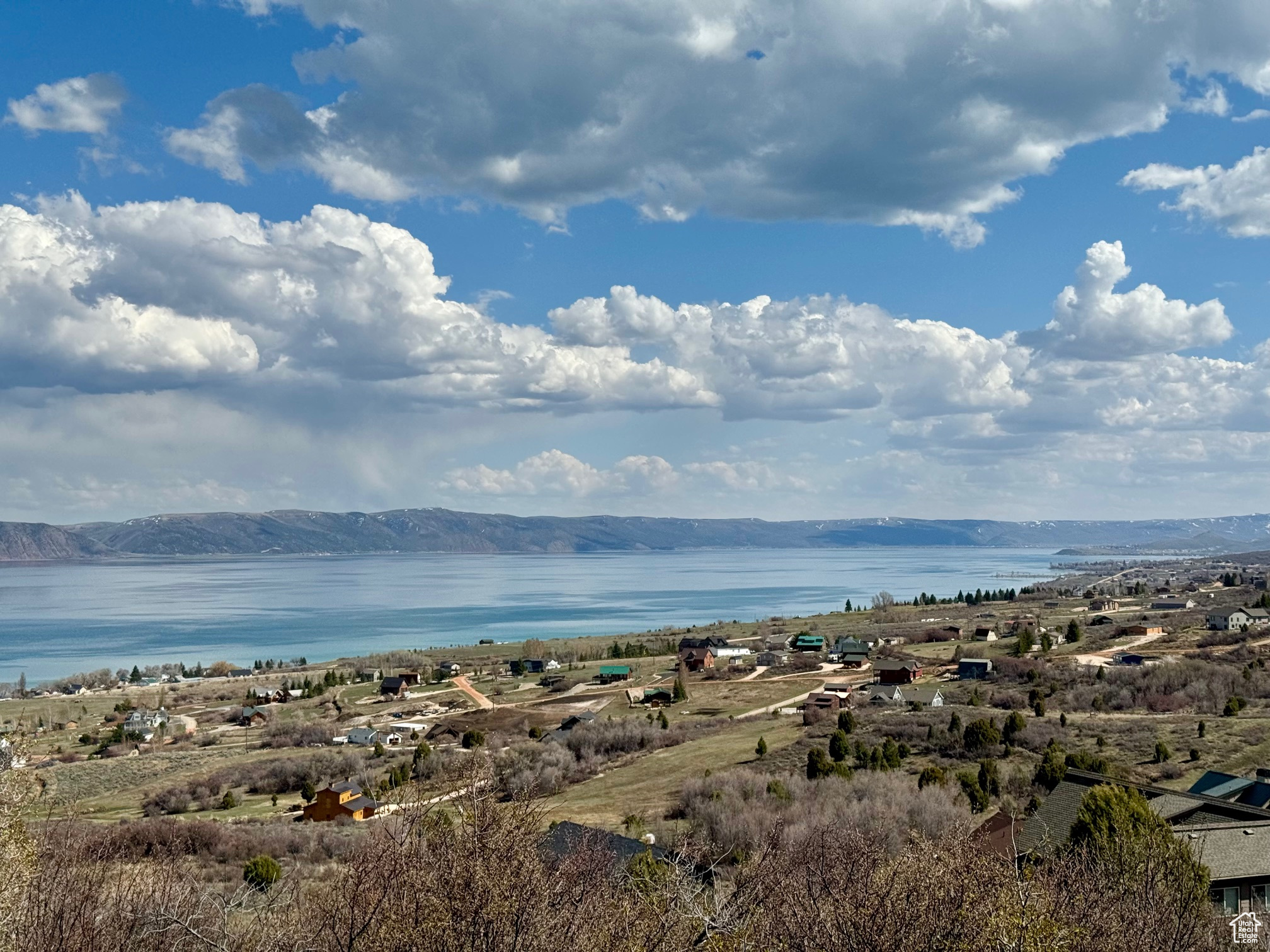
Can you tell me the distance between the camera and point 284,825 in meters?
32.5

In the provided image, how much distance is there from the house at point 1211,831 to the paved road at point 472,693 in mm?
45500

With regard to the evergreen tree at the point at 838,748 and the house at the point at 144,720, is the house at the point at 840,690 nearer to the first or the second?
the evergreen tree at the point at 838,748

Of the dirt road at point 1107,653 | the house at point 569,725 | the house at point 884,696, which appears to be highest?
the dirt road at point 1107,653

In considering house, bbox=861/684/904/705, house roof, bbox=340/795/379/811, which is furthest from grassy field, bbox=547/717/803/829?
house, bbox=861/684/904/705

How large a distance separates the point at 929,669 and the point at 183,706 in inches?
2265

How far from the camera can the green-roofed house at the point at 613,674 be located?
7762 cm

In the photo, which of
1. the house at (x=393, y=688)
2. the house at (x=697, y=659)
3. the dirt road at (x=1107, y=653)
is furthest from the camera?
the house at (x=697, y=659)

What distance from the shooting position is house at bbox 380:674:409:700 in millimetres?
78375

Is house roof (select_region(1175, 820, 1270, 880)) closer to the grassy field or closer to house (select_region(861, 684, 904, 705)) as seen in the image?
the grassy field

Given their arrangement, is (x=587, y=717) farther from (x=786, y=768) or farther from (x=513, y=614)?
(x=513, y=614)

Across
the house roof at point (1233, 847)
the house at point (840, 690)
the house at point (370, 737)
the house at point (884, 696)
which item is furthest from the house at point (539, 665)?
the house roof at point (1233, 847)

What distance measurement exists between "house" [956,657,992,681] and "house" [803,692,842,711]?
465 inches

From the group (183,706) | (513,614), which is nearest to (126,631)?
(513,614)

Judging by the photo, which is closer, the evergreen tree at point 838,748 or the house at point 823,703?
the evergreen tree at point 838,748
